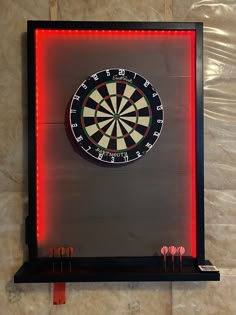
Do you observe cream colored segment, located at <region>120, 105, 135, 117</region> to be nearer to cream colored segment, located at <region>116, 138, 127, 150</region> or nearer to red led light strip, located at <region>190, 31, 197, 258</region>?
cream colored segment, located at <region>116, 138, 127, 150</region>

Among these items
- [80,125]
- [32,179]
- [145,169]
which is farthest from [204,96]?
[32,179]

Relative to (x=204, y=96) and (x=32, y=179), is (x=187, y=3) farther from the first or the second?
(x=32, y=179)

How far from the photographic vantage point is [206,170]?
74.0 inches

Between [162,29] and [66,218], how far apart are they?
1.26 metres

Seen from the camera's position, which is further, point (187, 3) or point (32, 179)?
point (187, 3)

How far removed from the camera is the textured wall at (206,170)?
1862 millimetres

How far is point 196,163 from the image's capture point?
71.1 inches

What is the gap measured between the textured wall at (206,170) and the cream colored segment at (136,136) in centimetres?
43

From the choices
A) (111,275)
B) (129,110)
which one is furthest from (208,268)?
(129,110)

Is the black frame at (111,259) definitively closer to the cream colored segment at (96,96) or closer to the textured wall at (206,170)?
the textured wall at (206,170)

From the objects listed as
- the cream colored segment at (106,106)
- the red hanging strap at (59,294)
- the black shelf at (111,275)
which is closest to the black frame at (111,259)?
the black shelf at (111,275)

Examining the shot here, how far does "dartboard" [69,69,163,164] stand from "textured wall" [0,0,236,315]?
1.18ft

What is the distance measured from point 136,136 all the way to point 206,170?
49cm

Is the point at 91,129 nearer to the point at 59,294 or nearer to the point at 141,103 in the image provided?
the point at 141,103
